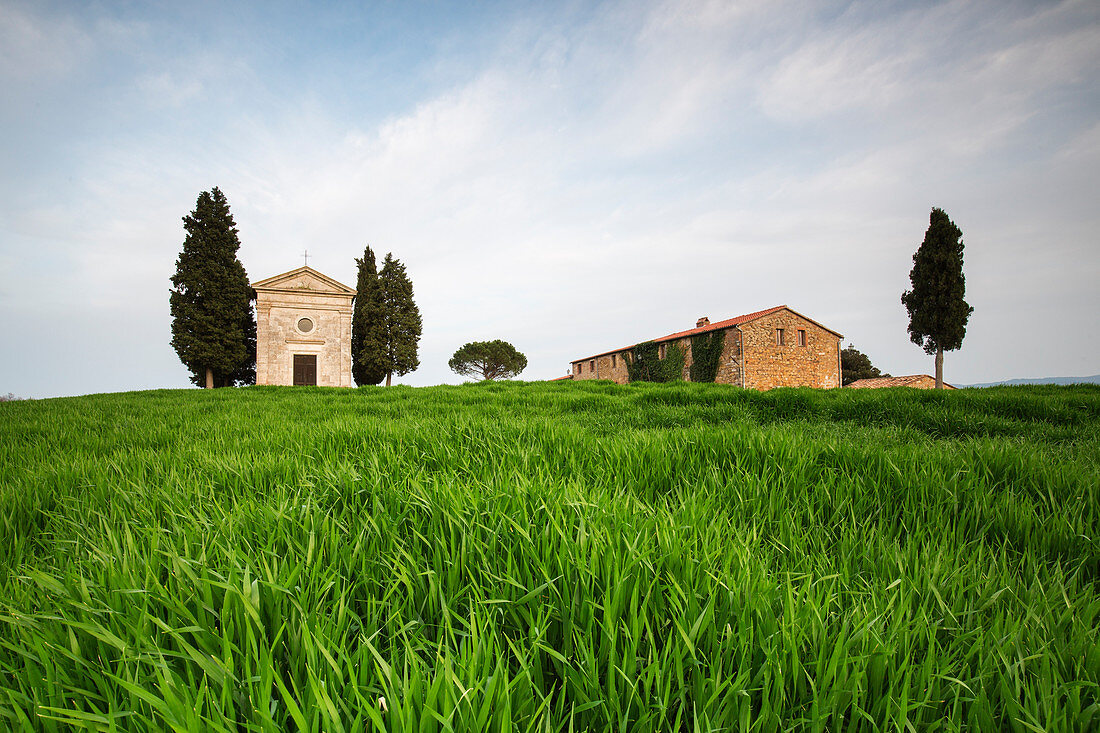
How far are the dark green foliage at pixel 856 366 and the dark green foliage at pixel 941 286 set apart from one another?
20.7 meters

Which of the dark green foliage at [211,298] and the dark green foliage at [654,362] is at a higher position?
the dark green foliage at [211,298]

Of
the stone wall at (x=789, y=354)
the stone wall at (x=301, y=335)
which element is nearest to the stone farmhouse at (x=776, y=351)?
the stone wall at (x=789, y=354)

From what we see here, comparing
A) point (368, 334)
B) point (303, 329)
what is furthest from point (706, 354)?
point (303, 329)

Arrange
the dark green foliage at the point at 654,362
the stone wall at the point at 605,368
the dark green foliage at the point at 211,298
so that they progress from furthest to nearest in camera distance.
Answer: the stone wall at the point at 605,368 < the dark green foliage at the point at 654,362 < the dark green foliage at the point at 211,298

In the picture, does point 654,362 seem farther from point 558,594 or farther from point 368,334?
point 558,594

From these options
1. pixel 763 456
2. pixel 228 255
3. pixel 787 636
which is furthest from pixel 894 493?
pixel 228 255

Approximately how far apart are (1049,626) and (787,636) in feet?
2.82

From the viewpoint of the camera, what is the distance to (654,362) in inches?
1383

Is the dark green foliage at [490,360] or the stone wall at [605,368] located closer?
the stone wall at [605,368]

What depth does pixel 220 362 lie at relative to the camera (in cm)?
2477

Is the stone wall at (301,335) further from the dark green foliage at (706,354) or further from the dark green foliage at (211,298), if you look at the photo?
the dark green foliage at (706,354)

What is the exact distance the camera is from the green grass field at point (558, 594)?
780mm

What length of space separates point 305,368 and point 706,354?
2589 centimetres

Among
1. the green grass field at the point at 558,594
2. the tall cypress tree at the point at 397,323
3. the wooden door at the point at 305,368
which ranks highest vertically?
the tall cypress tree at the point at 397,323
